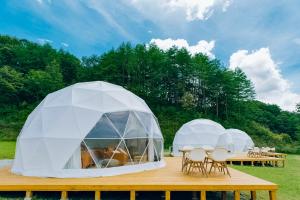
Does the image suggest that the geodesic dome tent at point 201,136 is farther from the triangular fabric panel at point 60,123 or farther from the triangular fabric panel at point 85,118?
the triangular fabric panel at point 60,123

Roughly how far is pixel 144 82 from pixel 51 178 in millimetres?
31016

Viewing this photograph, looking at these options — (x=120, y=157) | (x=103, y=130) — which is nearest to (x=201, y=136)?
(x=120, y=157)

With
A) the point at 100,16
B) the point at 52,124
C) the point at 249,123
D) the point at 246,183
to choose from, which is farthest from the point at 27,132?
the point at 249,123

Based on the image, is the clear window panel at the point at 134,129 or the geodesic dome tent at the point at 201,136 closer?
the clear window panel at the point at 134,129

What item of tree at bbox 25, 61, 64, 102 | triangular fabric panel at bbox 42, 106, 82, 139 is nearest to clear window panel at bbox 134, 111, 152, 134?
triangular fabric panel at bbox 42, 106, 82, 139

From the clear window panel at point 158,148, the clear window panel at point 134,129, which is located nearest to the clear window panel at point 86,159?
the clear window panel at point 134,129

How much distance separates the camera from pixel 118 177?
27.8 ft

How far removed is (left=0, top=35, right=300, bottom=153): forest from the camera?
35531 mm

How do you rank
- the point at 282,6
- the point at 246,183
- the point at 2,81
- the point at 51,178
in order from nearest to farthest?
the point at 246,183 → the point at 51,178 → the point at 282,6 → the point at 2,81

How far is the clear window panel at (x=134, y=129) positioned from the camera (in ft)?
31.9

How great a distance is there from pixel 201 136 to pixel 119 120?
38.1 feet

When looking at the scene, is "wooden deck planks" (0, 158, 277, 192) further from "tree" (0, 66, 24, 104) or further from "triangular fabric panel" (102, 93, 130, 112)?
"tree" (0, 66, 24, 104)

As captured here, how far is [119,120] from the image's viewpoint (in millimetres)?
9656

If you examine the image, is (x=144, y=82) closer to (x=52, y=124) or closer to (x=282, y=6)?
(x=282, y=6)
